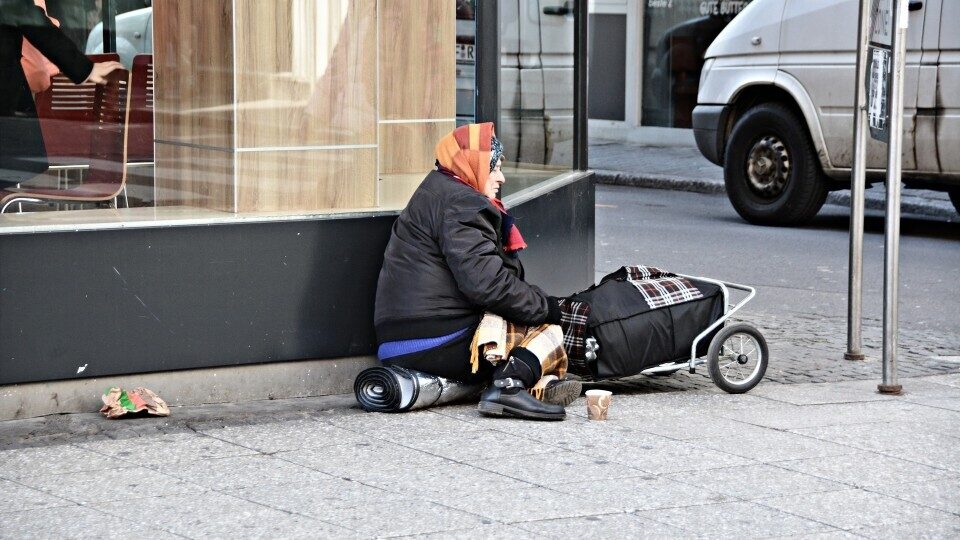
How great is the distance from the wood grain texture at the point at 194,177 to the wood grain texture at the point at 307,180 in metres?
0.06

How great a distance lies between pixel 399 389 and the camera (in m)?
5.75

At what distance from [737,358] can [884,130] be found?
1.26 metres

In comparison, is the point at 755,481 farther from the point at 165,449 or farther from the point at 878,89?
the point at 878,89

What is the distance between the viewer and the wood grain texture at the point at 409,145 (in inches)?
257

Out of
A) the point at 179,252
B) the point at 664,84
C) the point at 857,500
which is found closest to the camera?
the point at 857,500

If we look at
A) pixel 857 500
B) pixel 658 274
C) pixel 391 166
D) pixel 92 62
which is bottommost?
pixel 857 500

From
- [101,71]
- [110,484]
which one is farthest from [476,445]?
[101,71]

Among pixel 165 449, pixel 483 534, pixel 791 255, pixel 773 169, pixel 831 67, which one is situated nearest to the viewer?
pixel 483 534

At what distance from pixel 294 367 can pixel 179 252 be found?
0.68 m

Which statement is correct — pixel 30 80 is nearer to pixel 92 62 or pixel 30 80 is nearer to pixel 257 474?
pixel 92 62

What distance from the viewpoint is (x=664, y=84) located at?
19.4m

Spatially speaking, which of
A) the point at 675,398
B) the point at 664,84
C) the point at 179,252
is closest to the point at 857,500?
the point at 675,398

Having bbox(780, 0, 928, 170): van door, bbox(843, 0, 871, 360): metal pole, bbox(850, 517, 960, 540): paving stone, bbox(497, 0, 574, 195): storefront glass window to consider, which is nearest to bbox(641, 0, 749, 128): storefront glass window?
bbox(780, 0, 928, 170): van door

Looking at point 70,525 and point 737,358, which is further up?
point 737,358
